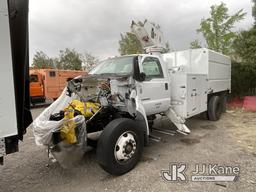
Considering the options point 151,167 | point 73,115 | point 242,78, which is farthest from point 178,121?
point 242,78

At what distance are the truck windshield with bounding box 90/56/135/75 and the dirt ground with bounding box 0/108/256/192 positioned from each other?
73.5 inches

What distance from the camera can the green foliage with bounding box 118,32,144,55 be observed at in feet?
67.5

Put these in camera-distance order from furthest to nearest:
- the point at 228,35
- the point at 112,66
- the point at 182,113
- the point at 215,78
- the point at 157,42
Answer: the point at 228,35, the point at 215,78, the point at 157,42, the point at 182,113, the point at 112,66

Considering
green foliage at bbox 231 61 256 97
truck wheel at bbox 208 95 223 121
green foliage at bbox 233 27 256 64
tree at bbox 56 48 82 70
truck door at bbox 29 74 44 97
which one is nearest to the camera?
truck wheel at bbox 208 95 223 121

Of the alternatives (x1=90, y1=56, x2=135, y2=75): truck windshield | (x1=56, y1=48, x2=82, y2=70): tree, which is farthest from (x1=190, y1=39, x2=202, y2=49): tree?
(x1=56, y1=48, x2=82, y2=70): tree

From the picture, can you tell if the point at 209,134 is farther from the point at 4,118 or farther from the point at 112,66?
the point at 4,118

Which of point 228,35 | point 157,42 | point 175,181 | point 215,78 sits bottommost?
point 175,181

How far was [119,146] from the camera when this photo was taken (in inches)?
131

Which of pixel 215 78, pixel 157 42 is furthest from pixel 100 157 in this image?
pixel 215 78

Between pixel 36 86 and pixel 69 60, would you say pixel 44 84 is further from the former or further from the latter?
pixel 69 60

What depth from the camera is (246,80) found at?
12.0m

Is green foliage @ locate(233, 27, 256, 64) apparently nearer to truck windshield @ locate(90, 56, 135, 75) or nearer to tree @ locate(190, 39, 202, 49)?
tree @ locate(190, 39, 202, 49)

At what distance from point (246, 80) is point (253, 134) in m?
7.83

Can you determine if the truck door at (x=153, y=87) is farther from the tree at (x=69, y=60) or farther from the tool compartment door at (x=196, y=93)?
the tree at (x=69, y=60)
